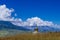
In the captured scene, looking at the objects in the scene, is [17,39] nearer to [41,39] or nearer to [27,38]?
[27,38]

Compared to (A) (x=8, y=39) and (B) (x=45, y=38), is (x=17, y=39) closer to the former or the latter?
(A) (x=8, y=39)

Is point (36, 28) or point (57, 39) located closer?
point (57, 39)

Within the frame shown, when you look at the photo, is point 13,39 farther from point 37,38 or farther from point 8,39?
point 37,38

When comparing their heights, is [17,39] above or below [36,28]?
below

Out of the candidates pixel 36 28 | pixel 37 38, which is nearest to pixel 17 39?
pixel 37 38

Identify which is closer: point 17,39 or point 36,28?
point 17,39

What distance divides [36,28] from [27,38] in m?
14.4

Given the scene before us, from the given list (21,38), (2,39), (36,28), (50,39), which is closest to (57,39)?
(50,39)

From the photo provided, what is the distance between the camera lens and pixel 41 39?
2288 cm

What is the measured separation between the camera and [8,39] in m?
22.4

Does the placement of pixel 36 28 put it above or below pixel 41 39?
above

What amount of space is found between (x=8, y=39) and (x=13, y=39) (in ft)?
1.70

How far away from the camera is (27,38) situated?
75.9 feet

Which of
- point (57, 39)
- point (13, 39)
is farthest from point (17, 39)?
point (57, 39)
